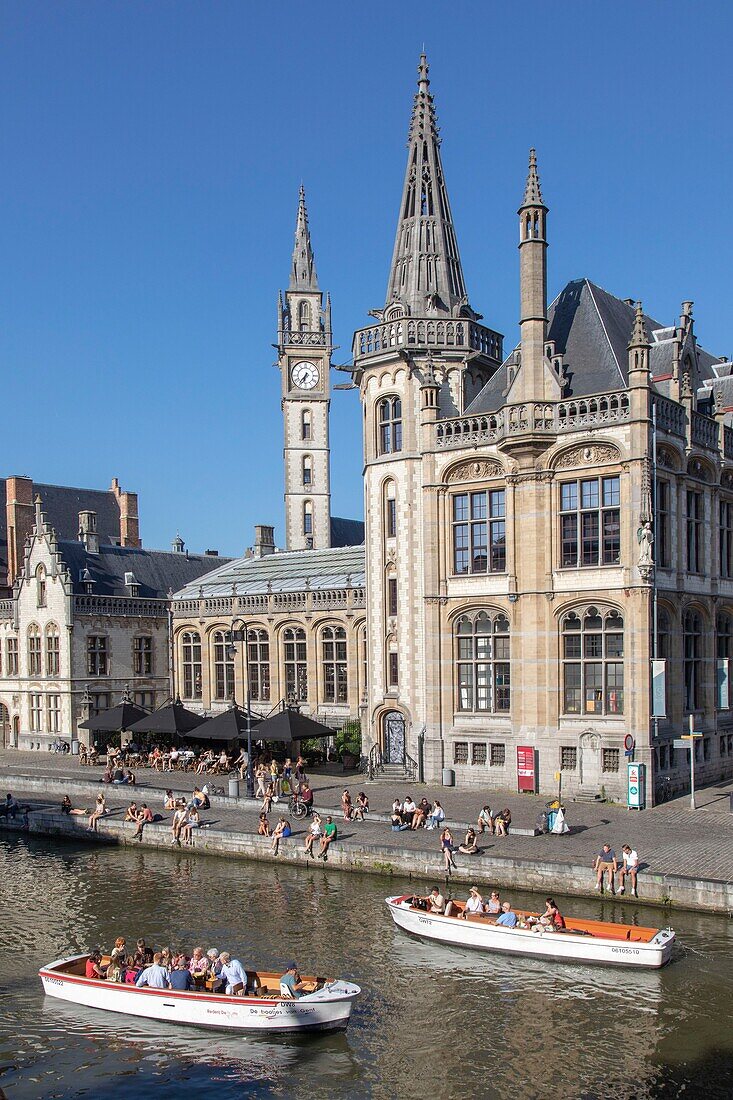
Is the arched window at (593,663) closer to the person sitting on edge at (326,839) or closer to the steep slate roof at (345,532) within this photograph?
the person sitting on edge at (326,839)

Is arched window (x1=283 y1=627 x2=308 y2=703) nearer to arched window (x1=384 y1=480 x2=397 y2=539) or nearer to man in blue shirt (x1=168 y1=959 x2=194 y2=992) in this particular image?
arched window (x1=384 y1=480 x2=397 y2=539)

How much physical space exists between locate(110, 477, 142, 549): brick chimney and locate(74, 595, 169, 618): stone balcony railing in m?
18.2

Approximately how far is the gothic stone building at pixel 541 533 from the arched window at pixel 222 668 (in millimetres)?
16011

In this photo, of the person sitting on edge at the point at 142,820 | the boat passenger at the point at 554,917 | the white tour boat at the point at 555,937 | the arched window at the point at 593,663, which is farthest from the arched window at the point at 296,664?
the boat passenger at the point at 554,917

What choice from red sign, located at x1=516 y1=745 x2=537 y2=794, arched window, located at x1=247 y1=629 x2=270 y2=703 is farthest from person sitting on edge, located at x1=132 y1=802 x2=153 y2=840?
arched window, located at x1=247 y1=629 x2=270 y2=703

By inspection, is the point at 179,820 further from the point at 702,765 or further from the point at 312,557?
the point at 312,557

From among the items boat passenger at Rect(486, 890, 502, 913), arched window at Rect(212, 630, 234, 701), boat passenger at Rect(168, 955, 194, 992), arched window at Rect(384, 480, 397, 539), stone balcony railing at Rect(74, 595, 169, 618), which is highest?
arched window at Rect(384, 480, 397, 539)

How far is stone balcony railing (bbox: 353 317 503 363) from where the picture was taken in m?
46.3

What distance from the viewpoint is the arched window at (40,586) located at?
A: 6278cm

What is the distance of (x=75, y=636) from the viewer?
2404 inches

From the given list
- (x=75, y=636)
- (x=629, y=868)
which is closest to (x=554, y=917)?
(x=629, y=868)

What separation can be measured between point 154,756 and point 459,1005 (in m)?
33.1

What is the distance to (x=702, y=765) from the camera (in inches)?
1656

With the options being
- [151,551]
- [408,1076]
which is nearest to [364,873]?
[408,1076]
